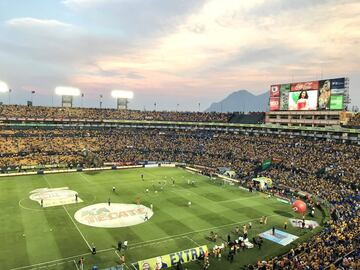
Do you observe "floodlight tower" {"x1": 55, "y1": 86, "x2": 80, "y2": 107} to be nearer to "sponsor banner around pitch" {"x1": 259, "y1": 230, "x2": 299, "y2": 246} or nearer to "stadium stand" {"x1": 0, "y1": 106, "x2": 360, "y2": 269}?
"stadium stand" {"x1": 0, "y1": 106, "x2": 360, "y2": 269}

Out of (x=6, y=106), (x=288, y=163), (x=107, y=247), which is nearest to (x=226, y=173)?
(x=288, y=163)

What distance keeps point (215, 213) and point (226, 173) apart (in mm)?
29050

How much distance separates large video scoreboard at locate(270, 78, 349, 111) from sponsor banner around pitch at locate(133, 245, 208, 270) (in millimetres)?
58244

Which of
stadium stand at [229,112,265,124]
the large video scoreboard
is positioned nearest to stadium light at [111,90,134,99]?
stadium stand at [229,112,265,124]

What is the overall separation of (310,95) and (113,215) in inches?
2375

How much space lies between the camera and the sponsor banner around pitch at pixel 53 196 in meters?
50.1

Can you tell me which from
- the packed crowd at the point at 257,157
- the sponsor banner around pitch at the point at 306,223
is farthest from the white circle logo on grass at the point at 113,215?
the sponsor banner around pitch at the point at 306,223

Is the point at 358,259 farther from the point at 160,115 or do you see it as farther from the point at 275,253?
the point at 160,115

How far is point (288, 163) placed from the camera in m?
73.5

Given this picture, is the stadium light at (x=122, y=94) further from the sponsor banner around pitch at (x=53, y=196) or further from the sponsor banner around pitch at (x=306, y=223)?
the sponsor banner around pitch at (x=306, y=223)

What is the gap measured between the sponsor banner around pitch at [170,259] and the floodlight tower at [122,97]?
4283 inches

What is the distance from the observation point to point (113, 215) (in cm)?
4466

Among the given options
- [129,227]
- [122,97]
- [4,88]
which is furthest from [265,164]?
[4,88]

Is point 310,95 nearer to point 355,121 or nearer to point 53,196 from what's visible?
point 355,121
